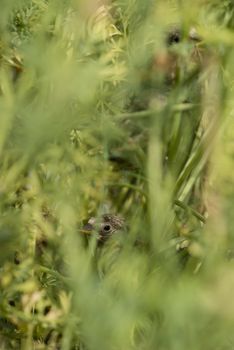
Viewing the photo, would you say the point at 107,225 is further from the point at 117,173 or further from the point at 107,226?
the point at 117,173

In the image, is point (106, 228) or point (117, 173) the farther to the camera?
point (117, 173)

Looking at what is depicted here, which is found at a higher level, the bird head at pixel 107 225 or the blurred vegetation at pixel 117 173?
the blurred vegetation at pixel 117 173

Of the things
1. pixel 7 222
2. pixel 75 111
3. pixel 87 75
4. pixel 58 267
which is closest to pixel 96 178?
pixel 58 267

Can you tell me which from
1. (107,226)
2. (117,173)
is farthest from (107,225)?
(117,173)

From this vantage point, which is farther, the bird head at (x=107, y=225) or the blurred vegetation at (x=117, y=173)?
the bird head at (x=107, y=225)

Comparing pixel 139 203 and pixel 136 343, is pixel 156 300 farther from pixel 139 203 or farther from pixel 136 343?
pixel 139 203
